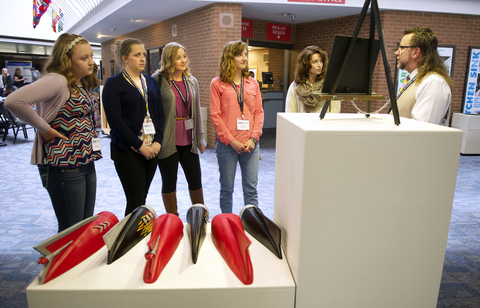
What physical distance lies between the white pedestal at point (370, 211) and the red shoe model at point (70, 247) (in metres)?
0.71

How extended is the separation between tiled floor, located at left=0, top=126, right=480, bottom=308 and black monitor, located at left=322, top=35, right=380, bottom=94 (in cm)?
162

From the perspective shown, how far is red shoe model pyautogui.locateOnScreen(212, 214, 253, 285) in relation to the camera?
1.02 meters

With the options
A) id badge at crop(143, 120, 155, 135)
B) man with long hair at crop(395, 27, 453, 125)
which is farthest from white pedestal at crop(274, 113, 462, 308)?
id badge at crop(143, 120, 155, 135)

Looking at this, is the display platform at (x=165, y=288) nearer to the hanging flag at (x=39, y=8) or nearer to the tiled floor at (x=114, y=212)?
the tiled floor at (x=114, y=212)

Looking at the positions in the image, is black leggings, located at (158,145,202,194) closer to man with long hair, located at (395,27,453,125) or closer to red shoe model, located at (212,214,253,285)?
red shoe model, located at (212,214,253,285)

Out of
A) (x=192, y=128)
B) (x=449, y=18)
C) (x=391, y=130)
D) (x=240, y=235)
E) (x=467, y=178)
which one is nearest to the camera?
(x=391, y=130)

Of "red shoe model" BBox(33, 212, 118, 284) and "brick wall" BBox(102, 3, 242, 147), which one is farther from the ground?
"brick wall" BBox(102, 3, 242, 147)

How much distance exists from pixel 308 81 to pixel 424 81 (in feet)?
3.56

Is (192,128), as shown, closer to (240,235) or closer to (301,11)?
(240,235)

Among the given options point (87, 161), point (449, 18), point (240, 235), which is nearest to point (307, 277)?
point (240, 235)

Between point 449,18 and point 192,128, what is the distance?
6992mm

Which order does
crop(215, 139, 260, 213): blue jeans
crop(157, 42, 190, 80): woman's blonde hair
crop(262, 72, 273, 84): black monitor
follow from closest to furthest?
crop(157, 42, 190, 80): woman's blonde hair < crop(215, 139, 260, 213): blue jeans < crop(262, 72, 273, 84): black monitor

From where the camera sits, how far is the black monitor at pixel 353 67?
3.85 ft

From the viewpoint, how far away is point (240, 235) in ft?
3.74
